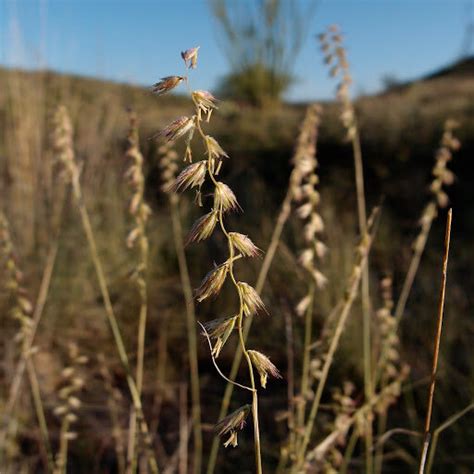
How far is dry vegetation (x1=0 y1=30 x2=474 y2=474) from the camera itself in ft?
3.85

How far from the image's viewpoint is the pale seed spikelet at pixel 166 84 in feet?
1.46

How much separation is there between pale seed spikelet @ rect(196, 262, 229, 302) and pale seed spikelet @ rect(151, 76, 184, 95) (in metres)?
0.14

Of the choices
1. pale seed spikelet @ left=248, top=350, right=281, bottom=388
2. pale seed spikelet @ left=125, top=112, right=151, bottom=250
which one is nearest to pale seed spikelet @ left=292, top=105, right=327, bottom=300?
pale seed spikelet @ left=125, top=112, right=151, bottom=250

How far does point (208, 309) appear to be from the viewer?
10.2ft

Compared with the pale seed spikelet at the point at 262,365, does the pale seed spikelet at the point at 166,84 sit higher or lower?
higher

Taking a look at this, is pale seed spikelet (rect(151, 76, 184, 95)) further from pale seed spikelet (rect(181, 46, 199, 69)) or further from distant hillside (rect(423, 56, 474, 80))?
distant hillside (rect(423, 56, 474, 80))

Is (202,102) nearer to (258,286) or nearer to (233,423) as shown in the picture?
(233,423)

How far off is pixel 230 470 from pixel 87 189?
2.01 metres

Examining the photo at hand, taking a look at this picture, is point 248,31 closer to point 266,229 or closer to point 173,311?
point 266,229

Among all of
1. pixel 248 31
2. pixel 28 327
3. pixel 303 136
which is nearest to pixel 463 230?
pixel 303 136

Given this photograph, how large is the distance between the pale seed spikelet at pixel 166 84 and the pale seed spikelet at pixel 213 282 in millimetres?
144

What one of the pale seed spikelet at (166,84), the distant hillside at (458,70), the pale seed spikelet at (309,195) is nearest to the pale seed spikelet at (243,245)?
the pale seed spikelet at (166,84)

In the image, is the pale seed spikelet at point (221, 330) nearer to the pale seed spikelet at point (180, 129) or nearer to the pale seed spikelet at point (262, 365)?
the pale seed spikelet at point (262, 365)

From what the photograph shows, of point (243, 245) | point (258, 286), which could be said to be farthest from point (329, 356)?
point (243, 245)
